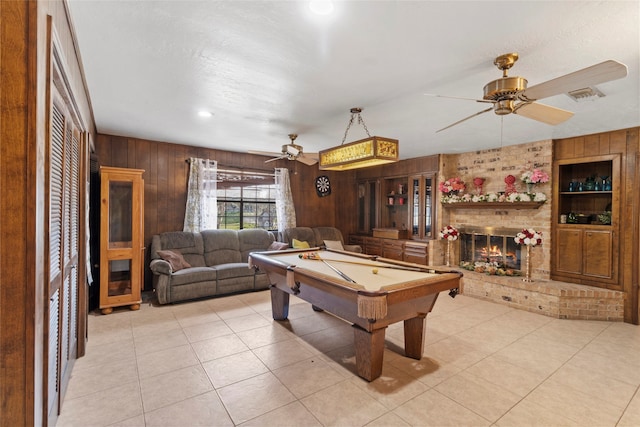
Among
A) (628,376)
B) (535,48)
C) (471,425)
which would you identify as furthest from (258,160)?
(628,376)

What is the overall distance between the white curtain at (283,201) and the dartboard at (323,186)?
0.88 meters

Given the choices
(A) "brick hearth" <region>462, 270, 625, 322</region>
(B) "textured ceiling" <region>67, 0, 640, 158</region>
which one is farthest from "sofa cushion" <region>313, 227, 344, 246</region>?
(A) "brick hearth" <region>462, 270, 625, 322</region>

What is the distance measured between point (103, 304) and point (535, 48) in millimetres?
5311

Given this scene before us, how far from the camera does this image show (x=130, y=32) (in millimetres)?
2004

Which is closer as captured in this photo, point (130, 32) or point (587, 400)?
point (130, 32)

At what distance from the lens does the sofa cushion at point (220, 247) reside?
5355mm

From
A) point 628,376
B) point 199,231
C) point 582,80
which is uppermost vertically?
point 582,80

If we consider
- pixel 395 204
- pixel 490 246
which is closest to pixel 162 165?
pixel 395 204

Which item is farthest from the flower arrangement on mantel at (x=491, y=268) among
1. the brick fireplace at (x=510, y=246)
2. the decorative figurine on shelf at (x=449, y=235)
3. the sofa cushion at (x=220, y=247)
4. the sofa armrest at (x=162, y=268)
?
the sofa armrest at (x=162, y=268)

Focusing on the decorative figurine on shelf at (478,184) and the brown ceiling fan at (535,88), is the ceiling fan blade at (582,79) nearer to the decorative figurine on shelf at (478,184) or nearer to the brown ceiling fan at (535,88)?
the brown ceiling fan at (535,88)

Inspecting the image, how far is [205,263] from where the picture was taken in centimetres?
527

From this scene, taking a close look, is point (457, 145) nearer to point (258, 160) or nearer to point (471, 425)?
point (258, 160)

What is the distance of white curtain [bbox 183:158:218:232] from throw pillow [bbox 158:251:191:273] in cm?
73

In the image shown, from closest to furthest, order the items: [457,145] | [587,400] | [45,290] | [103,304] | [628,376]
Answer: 1. [45,290]
2. [587,400]
3. [628,376]
4. [103,304]
5. [457,145]
